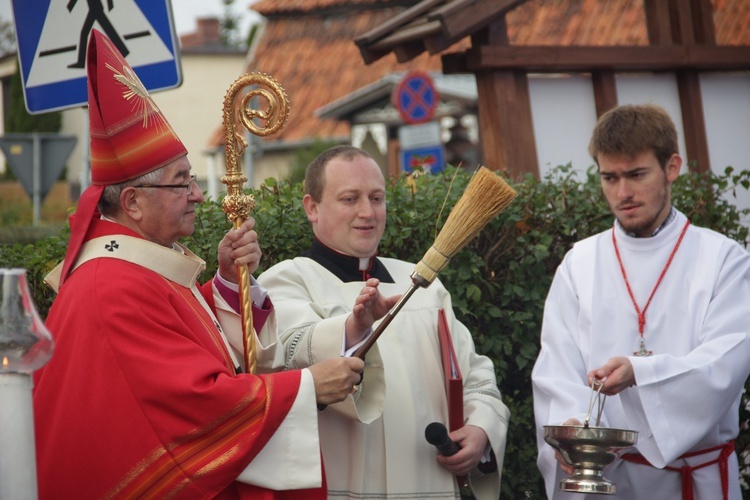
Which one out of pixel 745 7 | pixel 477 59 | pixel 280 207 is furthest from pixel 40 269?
pixel 745 7

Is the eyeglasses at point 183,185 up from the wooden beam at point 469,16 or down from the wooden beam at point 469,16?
down

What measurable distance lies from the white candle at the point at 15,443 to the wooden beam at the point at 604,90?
643 cm

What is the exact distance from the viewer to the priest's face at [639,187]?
519cm

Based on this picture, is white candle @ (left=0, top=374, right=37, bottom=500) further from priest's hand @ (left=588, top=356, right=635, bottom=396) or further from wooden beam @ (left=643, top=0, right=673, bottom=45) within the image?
wooden beam @ (left=643, top=0, right=673, bottom=45)

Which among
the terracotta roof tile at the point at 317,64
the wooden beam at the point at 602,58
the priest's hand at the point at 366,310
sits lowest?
the priest's hand at the point at 366,310

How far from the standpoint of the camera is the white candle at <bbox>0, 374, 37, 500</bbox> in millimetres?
3094

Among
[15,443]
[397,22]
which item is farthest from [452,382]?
[397,22]

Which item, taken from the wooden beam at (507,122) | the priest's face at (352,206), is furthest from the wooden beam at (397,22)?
the priest's face at (352,206)

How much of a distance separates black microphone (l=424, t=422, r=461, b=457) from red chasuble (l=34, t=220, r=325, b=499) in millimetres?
894

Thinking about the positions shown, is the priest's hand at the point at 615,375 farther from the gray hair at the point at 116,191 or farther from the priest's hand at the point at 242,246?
the gray hair at the point at 116,191

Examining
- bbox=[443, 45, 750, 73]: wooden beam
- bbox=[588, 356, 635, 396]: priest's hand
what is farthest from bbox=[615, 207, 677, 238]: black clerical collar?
bbox=[443, 45, 750, 73]: wooden beam

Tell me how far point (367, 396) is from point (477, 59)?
4311 millimetres

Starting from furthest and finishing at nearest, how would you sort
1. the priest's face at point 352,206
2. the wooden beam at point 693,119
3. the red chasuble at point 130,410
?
1. the wooden beam at point 693,119
2. the priest's face at point 352,206
3. the red chasuble at point 130,410

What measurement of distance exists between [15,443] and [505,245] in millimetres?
3624
